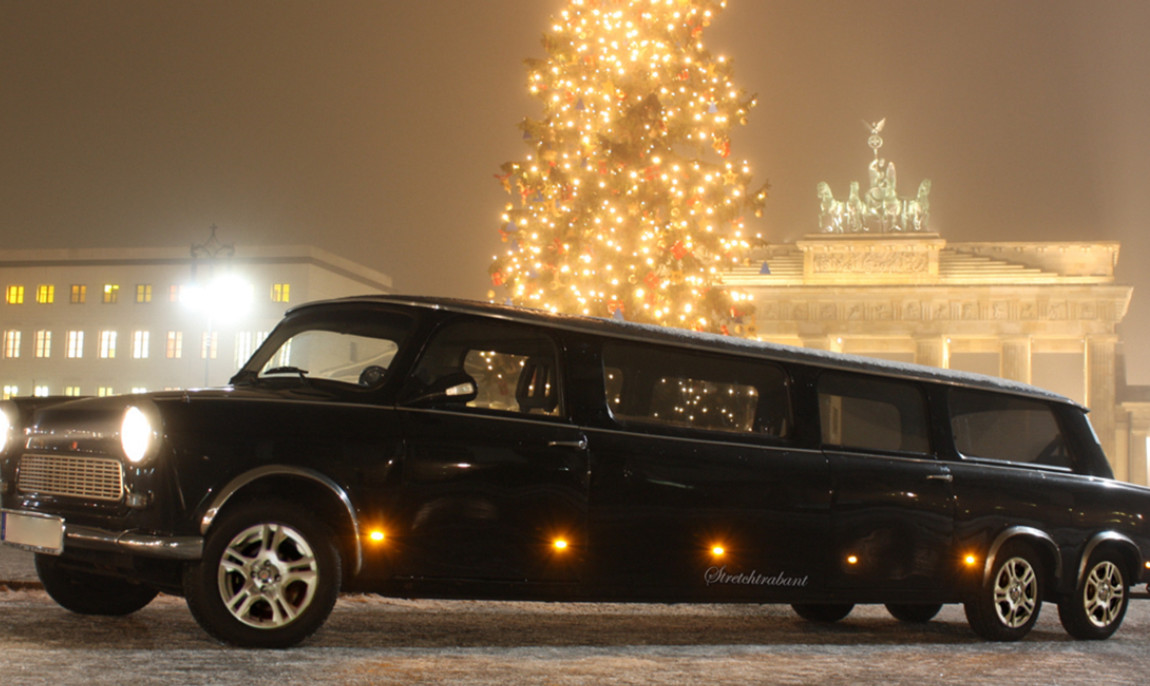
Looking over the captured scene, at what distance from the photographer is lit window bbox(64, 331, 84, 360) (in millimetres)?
81812


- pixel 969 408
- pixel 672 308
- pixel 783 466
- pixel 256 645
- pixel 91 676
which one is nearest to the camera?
pixel 91 676

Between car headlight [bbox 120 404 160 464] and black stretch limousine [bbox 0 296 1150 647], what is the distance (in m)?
0.01

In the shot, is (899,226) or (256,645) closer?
(256,645)

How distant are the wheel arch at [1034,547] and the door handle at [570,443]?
3.48 metres

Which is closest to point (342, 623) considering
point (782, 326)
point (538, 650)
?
point (538, 650)

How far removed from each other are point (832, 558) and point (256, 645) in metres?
3.62

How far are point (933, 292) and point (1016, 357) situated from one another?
201 inches

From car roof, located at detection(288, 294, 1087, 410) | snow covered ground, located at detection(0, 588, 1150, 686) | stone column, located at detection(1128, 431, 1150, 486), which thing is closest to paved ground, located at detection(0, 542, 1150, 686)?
snow covered ground, located at detection(0, 588, 1150, 686)

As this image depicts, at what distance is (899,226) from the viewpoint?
65.8 m

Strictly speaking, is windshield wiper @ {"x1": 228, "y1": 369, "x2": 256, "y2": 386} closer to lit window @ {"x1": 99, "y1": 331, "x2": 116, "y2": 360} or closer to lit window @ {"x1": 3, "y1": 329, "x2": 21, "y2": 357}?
lit window @ {"x1": 99, "y1": 331, "x2": 116, "y2": 360}

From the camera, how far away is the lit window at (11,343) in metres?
82.8

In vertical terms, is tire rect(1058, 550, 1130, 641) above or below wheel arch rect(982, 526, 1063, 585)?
A: below

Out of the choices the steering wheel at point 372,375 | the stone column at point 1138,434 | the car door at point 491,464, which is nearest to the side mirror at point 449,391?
the car door at point 491,464

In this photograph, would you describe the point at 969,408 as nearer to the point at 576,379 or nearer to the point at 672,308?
the point at 576,379
